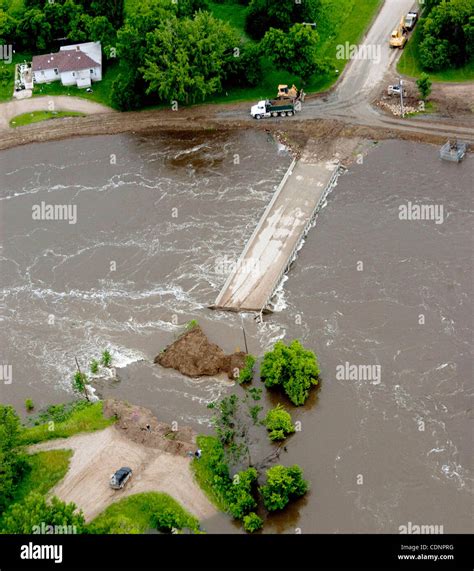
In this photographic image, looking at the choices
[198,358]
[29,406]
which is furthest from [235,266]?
[29,406]

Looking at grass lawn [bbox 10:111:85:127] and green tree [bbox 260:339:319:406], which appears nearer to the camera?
green tree [bbox 260:339:319:406]

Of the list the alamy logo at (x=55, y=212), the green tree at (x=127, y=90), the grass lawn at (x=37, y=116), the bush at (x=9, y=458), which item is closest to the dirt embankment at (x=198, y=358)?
the bush at (x=9, y=458)

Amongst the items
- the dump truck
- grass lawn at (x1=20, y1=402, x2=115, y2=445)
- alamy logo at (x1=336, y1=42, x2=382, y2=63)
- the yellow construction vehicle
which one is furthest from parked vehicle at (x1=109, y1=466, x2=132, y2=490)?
the yellow construction vehicle

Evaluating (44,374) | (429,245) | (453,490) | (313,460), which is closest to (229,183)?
(429,245)

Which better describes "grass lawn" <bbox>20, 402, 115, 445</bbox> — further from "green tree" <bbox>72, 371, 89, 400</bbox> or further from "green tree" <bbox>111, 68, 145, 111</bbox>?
"green tree" <bbox>111, 68, 145, 111</bbox>

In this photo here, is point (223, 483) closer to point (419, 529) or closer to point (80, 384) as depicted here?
point (419, 529)
